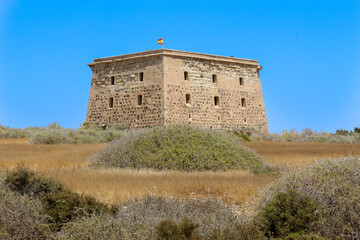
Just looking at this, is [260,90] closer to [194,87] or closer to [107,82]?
[194,87]

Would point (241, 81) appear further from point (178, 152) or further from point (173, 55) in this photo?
point (178, 152)

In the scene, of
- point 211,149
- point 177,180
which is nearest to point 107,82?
point 211,149

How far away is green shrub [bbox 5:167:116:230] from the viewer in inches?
235

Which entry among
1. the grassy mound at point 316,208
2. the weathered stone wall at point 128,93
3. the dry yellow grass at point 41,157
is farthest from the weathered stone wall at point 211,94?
the grassy mound at point 316,208

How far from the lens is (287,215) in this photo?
5.49 meters

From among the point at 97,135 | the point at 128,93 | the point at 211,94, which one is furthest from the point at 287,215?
the point at 211,94

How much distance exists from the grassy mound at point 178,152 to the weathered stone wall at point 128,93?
47.3 ft

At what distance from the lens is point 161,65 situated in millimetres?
28734

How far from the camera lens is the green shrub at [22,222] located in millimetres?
5371

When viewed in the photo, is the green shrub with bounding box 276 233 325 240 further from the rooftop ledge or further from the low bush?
the rooftop ledge

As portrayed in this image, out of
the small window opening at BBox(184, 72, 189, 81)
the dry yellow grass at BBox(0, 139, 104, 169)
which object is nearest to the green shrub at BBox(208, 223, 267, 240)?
the dry yellow grass at BBox(0, 139, 104, 169)

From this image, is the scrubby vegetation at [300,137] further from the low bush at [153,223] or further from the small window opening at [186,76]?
the low bush at [153,223]

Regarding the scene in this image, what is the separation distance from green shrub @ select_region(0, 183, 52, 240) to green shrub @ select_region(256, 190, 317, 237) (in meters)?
3.08

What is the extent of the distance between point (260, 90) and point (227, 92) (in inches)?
159
